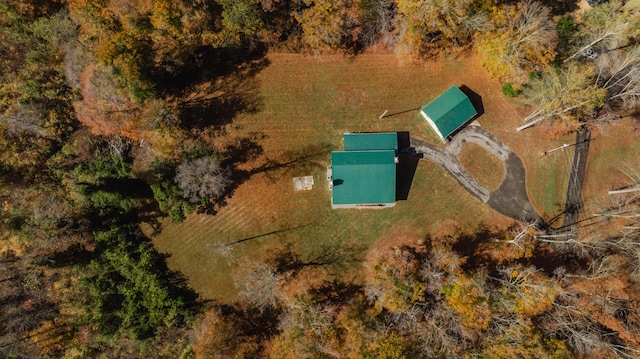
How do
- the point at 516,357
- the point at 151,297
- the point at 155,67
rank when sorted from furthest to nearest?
the point at 151,297
the point at 155,67
the point at 516,357

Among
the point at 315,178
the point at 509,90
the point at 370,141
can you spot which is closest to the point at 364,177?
the point at 370,141

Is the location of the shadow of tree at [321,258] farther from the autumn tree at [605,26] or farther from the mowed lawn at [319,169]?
the autumn tree at [605,26]

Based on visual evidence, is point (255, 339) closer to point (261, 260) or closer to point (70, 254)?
point (261, 260)

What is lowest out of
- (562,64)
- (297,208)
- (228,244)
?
(228,244)

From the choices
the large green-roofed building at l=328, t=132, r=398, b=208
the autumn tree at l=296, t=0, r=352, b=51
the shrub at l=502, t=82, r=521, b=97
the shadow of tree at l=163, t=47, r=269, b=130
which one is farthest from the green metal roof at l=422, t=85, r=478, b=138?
the shadow of tree at l=163, t=47, r=269, b=130

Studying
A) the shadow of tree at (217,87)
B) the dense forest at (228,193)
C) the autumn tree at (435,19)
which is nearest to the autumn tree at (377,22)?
the dense forest at (228,193)

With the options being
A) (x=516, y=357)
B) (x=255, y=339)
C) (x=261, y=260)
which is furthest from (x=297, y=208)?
(x=516, y=357)

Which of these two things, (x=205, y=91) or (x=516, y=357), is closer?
(x=516, y=357)
